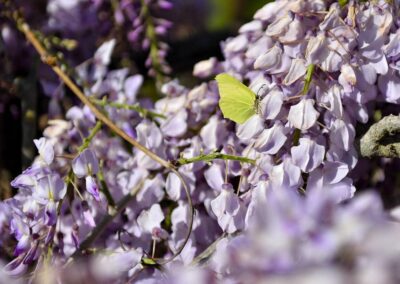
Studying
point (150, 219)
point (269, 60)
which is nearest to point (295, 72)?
point (269, 60)

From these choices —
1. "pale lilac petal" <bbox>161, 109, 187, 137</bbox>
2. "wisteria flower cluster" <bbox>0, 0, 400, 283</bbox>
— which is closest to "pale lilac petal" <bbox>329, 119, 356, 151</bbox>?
"wisteria flower cluster" <bbox>0, 0, 400, 283</bbox>

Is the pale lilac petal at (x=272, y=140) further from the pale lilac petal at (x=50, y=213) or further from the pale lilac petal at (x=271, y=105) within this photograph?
the pale lilac petal at (x=50, y=213)

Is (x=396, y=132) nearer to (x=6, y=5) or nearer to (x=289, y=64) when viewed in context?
(x=289, y=64)

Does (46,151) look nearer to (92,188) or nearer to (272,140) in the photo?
(92,188)

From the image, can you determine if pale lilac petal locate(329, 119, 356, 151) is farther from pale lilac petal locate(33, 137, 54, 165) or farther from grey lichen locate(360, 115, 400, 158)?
pale lilac petal locate(33, 137, 54, 165)

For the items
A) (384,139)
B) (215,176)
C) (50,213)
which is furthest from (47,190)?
(384,139)

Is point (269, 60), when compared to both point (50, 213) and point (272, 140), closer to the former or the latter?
point (272, 140)

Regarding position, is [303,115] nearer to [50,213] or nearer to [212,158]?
[212,158]
